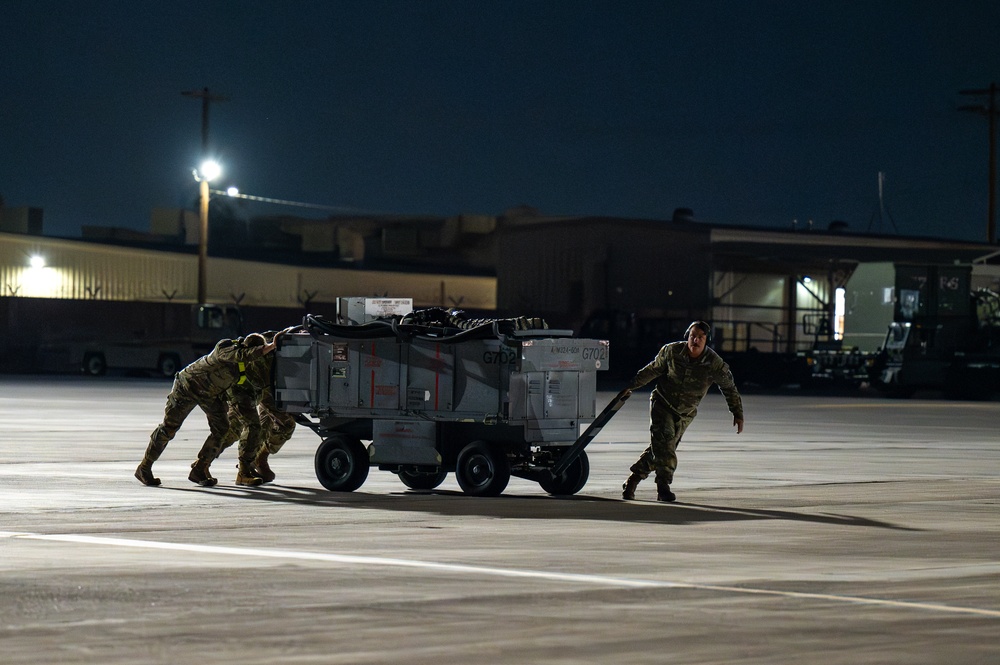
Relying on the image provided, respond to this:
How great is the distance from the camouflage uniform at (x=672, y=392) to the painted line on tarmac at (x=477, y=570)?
4694 mm

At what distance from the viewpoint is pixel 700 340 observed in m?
14.1

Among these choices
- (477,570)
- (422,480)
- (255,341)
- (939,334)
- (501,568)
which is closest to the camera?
(477,570)

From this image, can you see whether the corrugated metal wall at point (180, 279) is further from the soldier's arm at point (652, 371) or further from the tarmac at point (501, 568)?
the soldier's arm at point (652, 371)

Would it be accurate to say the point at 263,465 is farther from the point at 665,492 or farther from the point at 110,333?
the point at 110,333

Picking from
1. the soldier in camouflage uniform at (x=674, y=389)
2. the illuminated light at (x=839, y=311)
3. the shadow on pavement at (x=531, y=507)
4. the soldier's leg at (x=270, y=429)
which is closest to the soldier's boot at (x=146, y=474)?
the shadow on pavement at (x=531, y=507)

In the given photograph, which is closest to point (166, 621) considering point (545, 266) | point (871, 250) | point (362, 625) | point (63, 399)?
point (362, 625)

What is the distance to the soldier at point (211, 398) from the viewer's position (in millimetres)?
15461

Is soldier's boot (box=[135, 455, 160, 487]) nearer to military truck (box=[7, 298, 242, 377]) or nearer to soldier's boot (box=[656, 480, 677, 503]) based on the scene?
soldier's boot (box=[656, 480, 677, 503])

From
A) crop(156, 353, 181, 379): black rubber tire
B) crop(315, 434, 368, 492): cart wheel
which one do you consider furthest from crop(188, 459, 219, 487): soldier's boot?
crop(156, 353, 181, 379): black rubber tire

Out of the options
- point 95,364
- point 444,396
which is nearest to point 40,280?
point 95,364

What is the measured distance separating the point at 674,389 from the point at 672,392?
0.03 meters

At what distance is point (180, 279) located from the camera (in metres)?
77.3

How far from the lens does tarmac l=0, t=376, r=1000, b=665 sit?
7.16m

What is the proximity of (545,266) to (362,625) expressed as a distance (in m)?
60.9
